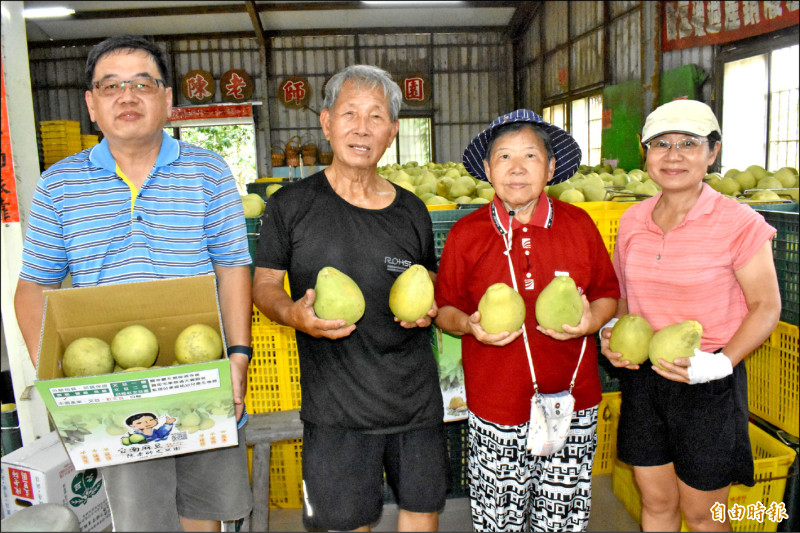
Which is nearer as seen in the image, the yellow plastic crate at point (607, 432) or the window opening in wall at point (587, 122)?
the yellow plastic crate at point (607, 432)

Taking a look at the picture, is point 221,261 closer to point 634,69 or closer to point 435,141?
point 634,69

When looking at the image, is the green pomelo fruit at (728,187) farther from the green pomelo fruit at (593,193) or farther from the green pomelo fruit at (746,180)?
the green pomelo fruit at (593,193)

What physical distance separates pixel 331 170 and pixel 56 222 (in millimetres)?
865

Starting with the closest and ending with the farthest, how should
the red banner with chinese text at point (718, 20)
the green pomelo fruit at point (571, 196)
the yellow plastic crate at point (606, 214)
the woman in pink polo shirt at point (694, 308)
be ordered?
1. the woman in pink polo shirt at point (694, 308)
2. the yellow plastic crate at point (606, 214)
3. the green pomelo fruit at point (571, 196)
4. the red banner with chinese text at point (718, 20)

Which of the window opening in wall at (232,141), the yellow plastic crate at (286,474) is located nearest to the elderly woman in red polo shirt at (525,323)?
the yellow plastic crate at (286,474)

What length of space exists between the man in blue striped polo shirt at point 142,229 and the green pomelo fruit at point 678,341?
136cm

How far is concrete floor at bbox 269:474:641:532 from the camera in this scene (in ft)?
10.0

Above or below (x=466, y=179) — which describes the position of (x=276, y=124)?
above

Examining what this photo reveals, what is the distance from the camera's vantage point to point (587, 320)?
5.91ft

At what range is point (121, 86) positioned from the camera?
1723 mm

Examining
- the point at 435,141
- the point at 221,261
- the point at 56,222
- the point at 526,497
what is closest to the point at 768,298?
the point at 526,497

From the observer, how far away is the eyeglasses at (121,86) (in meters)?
1.72

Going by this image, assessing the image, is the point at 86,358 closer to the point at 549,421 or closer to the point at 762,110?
the point at 549,421

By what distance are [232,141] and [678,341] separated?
16878 millimetres
